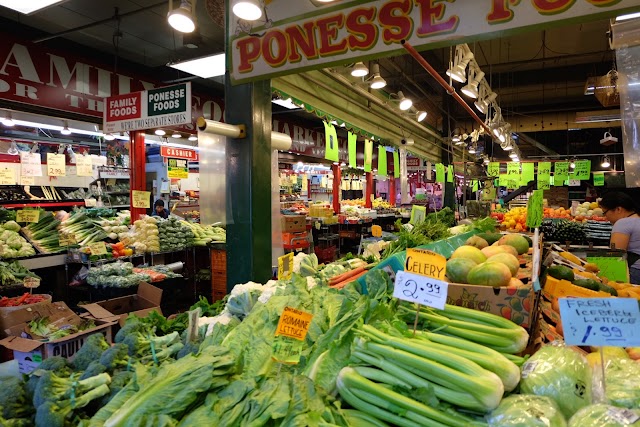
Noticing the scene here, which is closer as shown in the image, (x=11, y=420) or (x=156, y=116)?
(x=11, y=420)

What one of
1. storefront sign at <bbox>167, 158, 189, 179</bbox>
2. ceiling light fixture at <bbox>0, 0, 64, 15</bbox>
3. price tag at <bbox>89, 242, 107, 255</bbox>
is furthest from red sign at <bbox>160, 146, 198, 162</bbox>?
ceiling light fixture at <bbox>0, 0, 64, 15</bbox>

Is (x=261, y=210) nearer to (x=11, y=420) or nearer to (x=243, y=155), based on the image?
(x=243, y=155)

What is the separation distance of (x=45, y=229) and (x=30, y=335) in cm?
322

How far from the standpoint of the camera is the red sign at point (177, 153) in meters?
11.5

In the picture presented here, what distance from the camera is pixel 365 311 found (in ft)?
5.88

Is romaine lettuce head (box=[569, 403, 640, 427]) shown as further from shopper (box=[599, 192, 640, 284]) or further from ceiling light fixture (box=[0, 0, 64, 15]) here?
ceiling light fixture (box=[0, 0, 64, 15])

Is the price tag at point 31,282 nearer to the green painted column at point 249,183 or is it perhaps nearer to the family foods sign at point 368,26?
the green painted column at point 249,183

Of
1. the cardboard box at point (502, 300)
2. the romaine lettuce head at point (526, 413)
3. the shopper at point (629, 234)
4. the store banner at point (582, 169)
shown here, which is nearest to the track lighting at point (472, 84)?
the shopper at point (629, 234)

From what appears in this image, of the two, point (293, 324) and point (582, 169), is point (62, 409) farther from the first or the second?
point (582, 169)

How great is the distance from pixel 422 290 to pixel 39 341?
10.1ft

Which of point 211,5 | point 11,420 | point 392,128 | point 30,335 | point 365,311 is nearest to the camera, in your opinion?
point 11,420

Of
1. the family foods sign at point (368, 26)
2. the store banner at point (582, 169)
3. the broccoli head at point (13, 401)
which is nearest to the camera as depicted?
the broccoli head at point (13, 401)

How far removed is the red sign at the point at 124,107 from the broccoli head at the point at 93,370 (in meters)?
5.44

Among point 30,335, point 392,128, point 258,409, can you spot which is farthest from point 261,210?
point 392,128
